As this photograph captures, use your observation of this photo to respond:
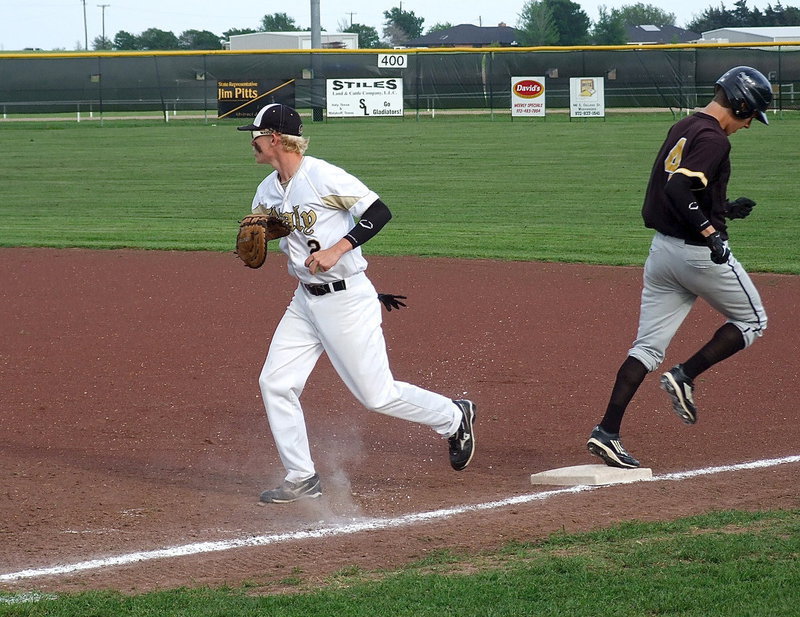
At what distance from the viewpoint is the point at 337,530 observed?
4719 millimetres

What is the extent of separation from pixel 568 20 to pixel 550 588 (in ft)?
327

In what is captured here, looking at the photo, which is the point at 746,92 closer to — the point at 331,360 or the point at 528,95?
the point at 331,360

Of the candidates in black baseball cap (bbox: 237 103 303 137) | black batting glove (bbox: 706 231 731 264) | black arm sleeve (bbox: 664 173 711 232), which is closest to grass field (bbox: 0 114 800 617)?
black batting glove (bbox: 706 231 731 264)

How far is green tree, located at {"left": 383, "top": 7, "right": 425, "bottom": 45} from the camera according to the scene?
134 meters

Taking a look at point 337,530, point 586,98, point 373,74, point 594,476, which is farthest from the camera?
point 373,74

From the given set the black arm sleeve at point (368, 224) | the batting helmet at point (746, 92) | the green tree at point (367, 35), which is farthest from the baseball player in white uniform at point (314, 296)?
the green tree at point (367, 35)

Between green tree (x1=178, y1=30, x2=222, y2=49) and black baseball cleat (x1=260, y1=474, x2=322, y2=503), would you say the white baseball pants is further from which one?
green tree (x1=178, y1=30, x2=222, y2=49)

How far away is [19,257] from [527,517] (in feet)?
31.0

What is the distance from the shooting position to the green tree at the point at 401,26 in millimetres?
133500

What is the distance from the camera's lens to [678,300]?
546 cm

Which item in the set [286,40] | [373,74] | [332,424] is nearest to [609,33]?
[286,40]

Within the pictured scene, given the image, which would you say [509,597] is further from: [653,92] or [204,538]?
[653,92]

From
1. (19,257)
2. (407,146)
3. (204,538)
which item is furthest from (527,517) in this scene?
(407,146)

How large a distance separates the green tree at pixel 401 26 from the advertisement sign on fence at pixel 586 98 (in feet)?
339
